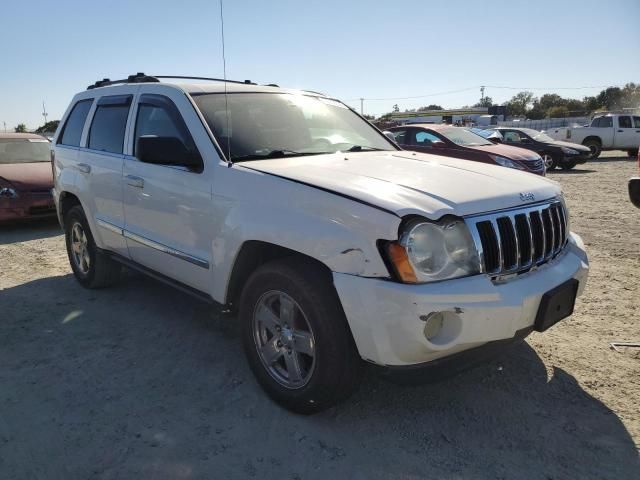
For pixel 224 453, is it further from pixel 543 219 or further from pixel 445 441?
pixel 543 219

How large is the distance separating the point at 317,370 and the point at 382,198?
94cm

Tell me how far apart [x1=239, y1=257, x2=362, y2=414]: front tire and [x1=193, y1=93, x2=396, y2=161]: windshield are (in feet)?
3.04

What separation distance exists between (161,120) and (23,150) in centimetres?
710

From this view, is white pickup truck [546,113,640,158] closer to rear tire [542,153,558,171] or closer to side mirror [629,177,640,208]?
rear tire [542,153,558,171]

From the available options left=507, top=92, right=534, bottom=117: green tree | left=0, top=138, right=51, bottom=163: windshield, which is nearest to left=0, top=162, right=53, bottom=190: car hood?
left=0, top=138, right=51, bottom=163: windshield

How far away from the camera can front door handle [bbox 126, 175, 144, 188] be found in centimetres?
386

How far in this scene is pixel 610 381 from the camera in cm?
321

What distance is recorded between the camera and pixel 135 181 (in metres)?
3.94

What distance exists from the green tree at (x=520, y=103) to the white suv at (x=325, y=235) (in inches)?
4002

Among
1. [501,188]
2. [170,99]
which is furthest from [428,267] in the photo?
[170,99]

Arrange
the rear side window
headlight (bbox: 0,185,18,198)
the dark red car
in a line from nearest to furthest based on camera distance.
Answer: the rear side window < headlight (bbox: 0,185,18,198) < the dark red car

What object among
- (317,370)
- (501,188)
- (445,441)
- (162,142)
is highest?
(162,142)

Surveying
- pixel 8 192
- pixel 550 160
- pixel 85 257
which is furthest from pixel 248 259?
pixel 550 160

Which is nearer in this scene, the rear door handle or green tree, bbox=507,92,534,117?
the rear door handle
